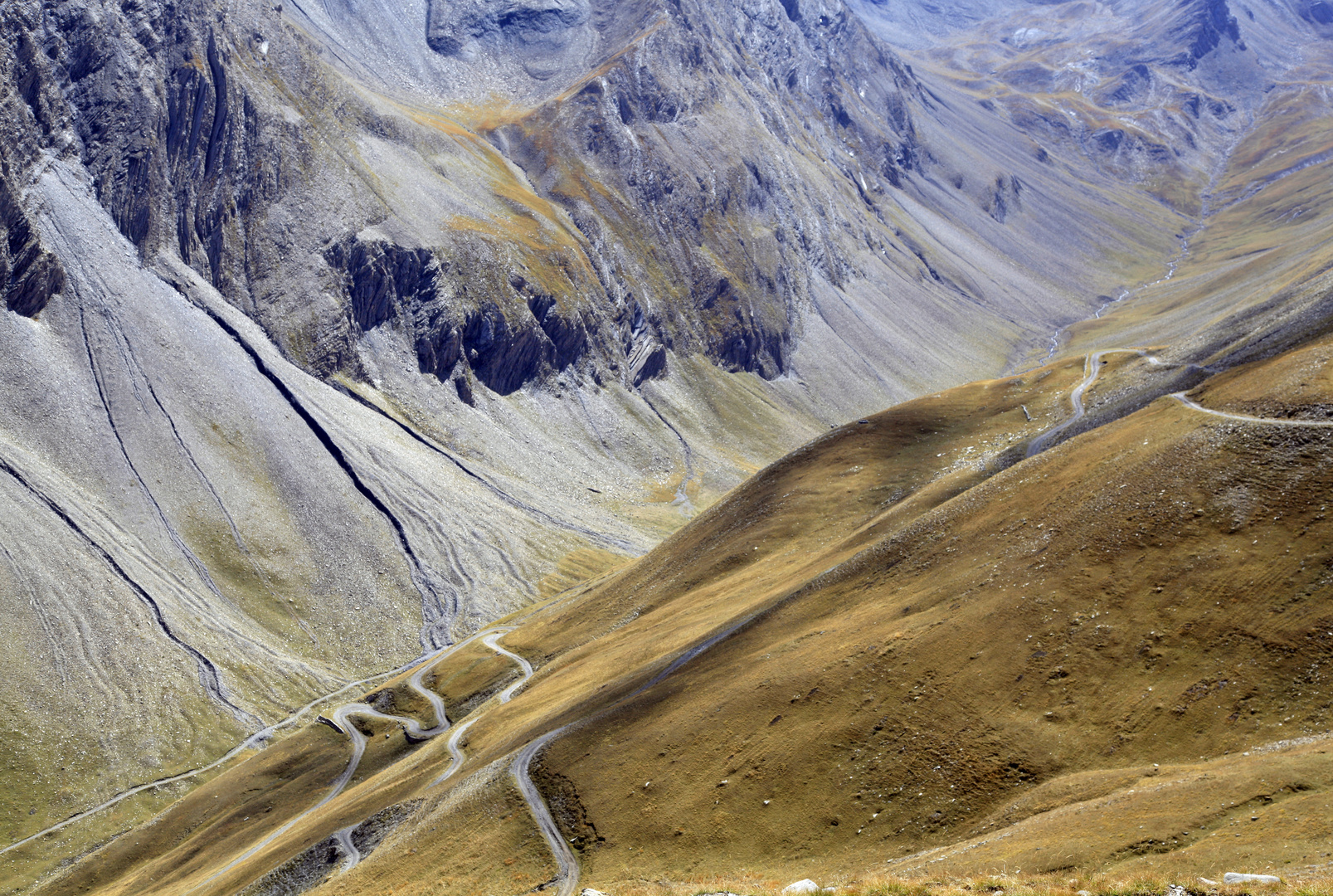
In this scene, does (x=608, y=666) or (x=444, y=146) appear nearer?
(x=608, y=666)

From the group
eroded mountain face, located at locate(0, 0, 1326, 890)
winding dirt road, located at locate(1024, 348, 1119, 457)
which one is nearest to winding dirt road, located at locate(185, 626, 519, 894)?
eroded mountain face, located at locate(0, 0, 1326, 890)

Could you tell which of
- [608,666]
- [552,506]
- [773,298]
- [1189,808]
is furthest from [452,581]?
[773,298]

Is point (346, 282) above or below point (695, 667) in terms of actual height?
above

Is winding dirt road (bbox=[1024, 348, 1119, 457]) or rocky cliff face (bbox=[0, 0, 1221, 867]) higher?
rocky cliff face (bbox=[0, 0, 1221, 867])

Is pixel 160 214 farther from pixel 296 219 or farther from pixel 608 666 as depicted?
pixel 608 666

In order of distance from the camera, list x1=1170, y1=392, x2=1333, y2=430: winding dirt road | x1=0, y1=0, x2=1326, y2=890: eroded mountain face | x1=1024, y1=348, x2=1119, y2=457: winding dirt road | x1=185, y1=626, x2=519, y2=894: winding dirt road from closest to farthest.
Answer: x1=1170, y1=392, x2=1333, y2=430: winding dirt road < x1=185, y1=626, x2=519, y2=894: winding dirt road < x1=1024, y1=348, x2=1119, y2=457: winding dirt road < x1=0, y1=0, x2=1326, y2=890: eroded mountain face

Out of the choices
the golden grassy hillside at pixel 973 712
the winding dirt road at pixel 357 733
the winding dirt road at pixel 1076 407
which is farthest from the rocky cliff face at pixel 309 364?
the winding dirt road at pixel 1076 407

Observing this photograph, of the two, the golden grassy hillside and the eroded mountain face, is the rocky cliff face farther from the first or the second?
the golden grassy hillside
